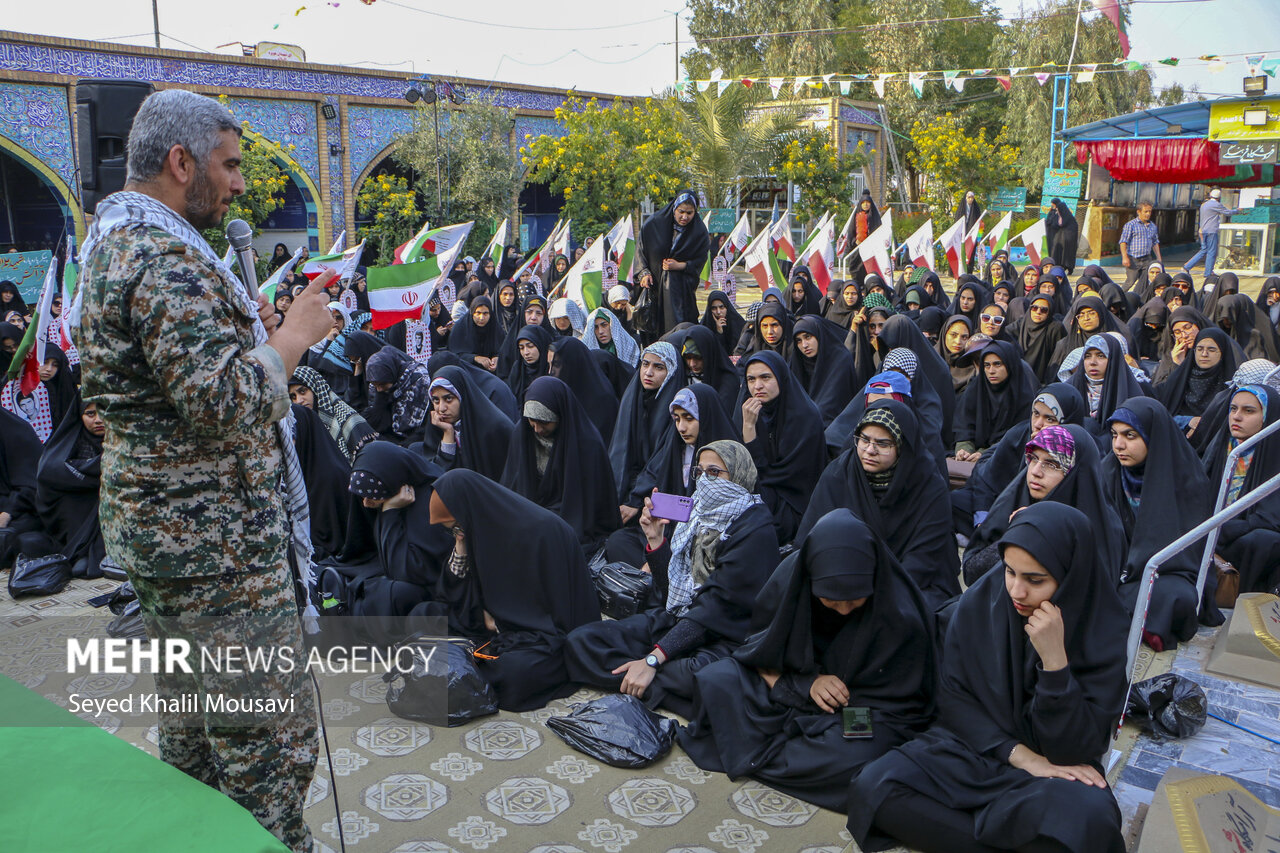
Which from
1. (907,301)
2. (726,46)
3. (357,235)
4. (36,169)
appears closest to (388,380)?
(907,301)

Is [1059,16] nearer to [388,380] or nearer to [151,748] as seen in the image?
[388,380]

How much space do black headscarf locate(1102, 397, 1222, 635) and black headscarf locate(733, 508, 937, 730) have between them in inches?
57.6

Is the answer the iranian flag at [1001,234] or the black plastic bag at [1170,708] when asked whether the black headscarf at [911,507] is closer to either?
the black plastic bag at [1170,708]

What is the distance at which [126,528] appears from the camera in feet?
5.62

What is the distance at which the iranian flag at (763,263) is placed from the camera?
9844mm

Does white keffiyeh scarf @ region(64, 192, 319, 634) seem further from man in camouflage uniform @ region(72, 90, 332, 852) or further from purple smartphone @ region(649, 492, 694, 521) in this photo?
purple smartphone @ region(649, 492, 694, 521)

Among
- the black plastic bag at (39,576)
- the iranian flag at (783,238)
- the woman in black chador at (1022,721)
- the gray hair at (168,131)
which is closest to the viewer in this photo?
the gray hair at (168,131)

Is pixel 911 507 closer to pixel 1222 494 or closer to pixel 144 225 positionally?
pixel 1222 494

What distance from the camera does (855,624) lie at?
2.89 meters

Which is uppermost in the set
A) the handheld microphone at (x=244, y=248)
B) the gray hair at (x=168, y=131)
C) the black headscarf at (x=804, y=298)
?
the gray hair at (x=168, y=131)

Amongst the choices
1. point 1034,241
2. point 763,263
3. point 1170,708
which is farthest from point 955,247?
point 1170,708

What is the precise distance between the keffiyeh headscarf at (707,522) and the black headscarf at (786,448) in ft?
3.85

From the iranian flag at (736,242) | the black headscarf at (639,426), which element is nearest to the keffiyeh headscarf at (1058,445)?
the black headscarf at (639,426)

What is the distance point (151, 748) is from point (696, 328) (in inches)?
148
